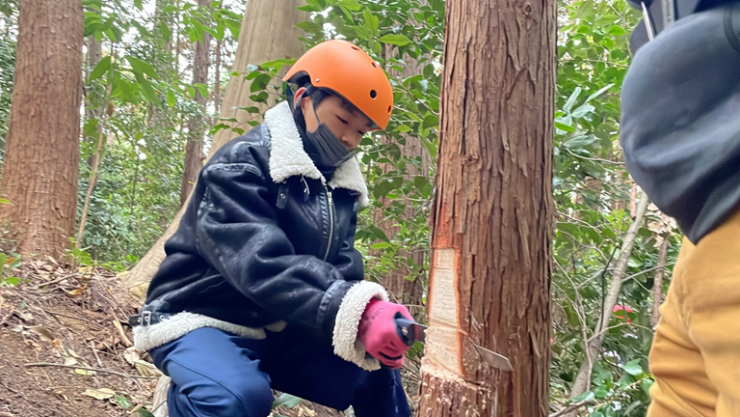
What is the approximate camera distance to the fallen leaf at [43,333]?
2904 mm

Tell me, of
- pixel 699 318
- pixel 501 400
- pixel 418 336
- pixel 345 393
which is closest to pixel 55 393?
pixel 345 393

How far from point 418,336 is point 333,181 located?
2.44 feet

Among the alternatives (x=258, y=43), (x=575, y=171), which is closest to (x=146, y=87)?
(x=258, y=43)

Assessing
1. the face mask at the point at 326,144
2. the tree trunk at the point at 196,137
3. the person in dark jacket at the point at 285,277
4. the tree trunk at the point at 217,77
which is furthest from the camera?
the tree trunk at the point at 217,77

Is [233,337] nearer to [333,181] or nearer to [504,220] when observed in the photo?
[333,181]

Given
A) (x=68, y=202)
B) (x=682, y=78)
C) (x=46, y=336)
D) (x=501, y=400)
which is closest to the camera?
(x=682, y=78)

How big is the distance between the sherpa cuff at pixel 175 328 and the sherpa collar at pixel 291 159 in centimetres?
55

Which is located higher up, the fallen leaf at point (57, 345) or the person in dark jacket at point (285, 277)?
the person in dark jacket at point (285, 277)

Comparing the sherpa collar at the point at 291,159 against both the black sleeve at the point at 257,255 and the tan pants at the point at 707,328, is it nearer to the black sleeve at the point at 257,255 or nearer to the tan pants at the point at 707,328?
the black sleeve at the point at 257,255

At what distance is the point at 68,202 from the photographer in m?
3.83

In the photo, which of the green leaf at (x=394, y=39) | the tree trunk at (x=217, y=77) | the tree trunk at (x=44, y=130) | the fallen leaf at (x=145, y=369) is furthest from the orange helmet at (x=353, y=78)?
the tree trunk at (x=217, y=77)

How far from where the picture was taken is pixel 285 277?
5.29 feet

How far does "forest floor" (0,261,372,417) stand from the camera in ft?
8.23

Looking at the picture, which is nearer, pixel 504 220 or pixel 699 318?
pixel 699 318
